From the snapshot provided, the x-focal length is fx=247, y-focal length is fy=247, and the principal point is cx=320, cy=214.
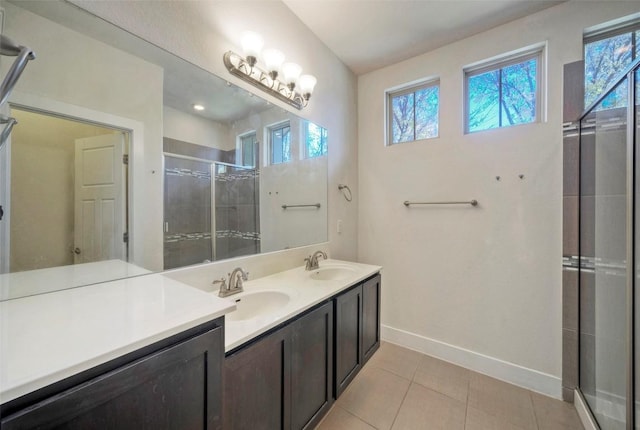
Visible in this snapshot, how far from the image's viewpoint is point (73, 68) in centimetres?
93

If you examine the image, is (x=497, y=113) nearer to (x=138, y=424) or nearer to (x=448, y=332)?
(x=448, y=332)

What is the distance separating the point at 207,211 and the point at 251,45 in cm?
98

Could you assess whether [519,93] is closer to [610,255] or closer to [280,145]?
[610,255]

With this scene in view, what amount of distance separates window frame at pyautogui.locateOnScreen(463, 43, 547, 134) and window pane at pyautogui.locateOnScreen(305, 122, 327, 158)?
1.17m

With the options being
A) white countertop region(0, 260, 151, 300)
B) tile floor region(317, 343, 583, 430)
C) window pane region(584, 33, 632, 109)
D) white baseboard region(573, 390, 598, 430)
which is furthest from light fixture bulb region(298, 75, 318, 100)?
white baseboard region(573, 390, 598, 430)

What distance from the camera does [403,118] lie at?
7.89 feet

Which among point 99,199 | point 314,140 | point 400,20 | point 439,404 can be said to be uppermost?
point 400,20

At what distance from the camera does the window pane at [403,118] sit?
236cm

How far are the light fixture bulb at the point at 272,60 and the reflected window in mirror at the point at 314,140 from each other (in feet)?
1.54

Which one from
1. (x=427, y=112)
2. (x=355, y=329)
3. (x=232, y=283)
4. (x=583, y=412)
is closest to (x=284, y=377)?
(x=232, y=283)

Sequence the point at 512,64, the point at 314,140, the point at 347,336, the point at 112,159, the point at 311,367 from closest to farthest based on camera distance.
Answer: the point at 112,159, the point at 311,367, the point at 347,336, the point at 512,64, the point at 314,140

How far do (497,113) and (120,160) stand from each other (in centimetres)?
249

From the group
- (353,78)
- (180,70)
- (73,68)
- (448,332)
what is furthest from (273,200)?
(448,332)

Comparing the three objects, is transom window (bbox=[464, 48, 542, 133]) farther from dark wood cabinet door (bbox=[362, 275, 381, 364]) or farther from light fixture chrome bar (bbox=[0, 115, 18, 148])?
light fixture chrome bar (bbox=[0, 115, 18, 148])
